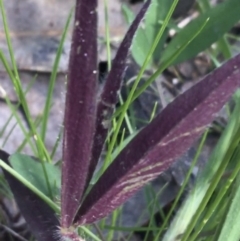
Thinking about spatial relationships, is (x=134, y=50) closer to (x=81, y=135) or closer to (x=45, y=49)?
(x=45, y=49)

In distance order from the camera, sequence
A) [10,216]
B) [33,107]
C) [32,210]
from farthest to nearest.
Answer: [33,107]
[10,216]
[32,210]

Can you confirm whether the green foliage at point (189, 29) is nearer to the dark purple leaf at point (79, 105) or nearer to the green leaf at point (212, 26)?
the green leaf at point (212, 26)

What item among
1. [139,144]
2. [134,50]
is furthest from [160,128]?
[134,50]

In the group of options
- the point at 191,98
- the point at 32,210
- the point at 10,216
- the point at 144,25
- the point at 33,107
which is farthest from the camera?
the point at 33,107

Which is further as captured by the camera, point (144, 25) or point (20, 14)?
point (20, 14)

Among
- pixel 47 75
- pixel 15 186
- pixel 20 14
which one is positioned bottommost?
pixel 15 186

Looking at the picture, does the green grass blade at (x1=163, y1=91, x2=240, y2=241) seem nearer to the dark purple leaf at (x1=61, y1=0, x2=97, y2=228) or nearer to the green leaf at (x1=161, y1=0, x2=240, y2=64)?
the green leaf at (x1=161, y1=0, x2=240, y2=64)
